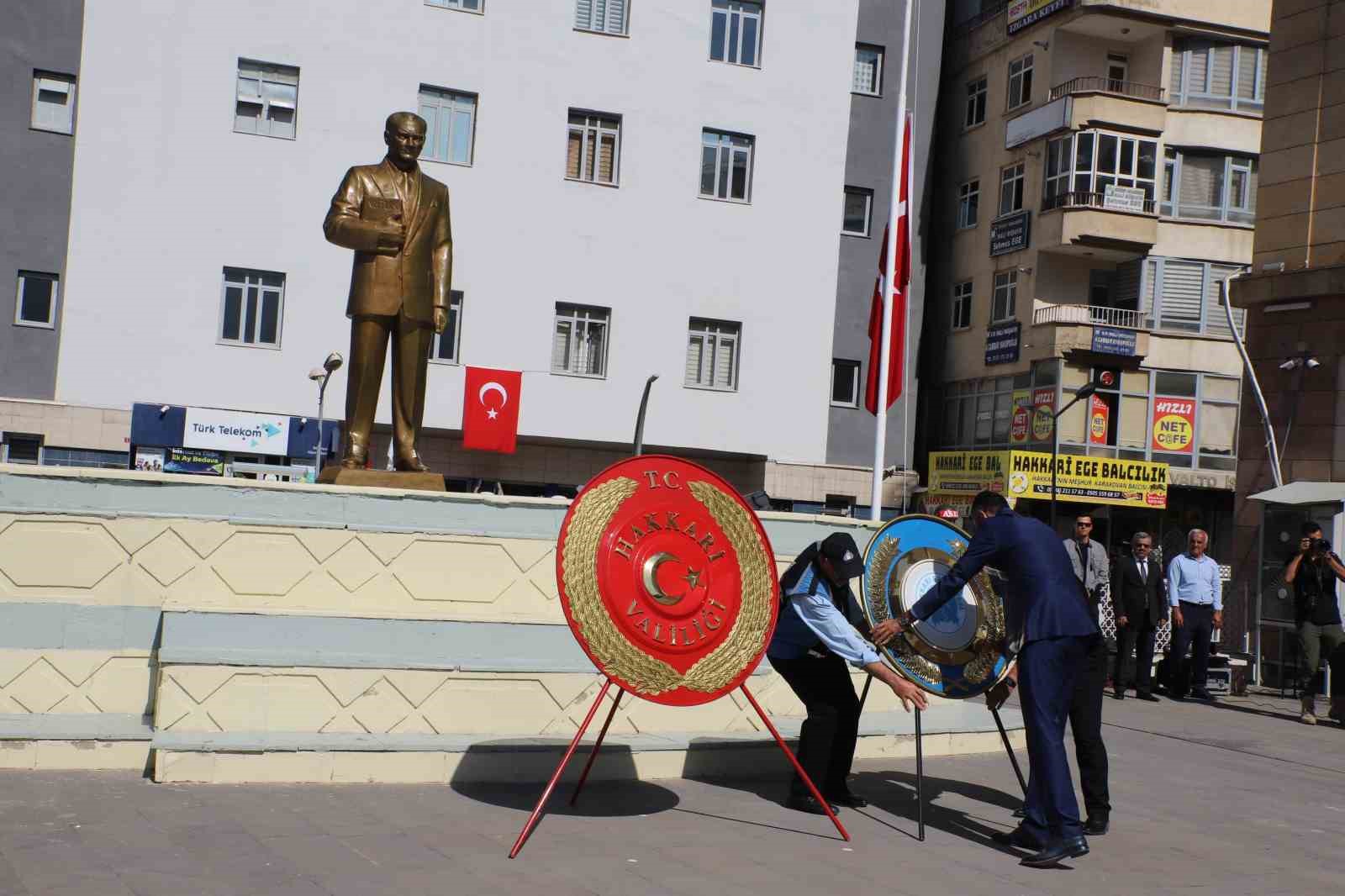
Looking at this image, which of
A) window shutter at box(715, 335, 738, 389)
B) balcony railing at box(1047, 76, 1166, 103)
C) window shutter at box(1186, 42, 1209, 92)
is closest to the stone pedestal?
window shutter at box(715, 335, 738, 389)

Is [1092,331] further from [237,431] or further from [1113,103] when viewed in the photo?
[237,431]

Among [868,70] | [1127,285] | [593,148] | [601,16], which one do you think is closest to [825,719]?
[593,148]

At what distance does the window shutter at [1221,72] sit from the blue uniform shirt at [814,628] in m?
33.8

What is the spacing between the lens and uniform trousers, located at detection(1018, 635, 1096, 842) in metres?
7.45

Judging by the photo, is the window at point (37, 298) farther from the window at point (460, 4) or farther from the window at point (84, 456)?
the window at point (460, 4)

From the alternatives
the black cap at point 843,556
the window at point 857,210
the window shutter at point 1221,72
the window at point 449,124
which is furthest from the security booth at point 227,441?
the window shutter at point 1221,72

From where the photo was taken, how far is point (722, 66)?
31703 mm

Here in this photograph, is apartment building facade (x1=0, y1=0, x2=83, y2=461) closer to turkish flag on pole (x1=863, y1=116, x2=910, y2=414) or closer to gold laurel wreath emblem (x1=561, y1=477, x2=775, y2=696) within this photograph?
turkish flag on pole (x1=863, y1=116, x2=910, y2=414)

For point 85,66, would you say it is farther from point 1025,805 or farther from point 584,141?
point 1025,805

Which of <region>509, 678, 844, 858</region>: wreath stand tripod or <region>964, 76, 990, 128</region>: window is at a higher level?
<region>964, 76, 990, 128</region>: window

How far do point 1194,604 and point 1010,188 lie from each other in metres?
23.4

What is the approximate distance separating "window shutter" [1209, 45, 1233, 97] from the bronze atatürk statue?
3252 centimetres

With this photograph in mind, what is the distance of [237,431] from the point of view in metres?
28.0

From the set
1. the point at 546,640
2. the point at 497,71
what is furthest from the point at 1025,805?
the point at 497,71
